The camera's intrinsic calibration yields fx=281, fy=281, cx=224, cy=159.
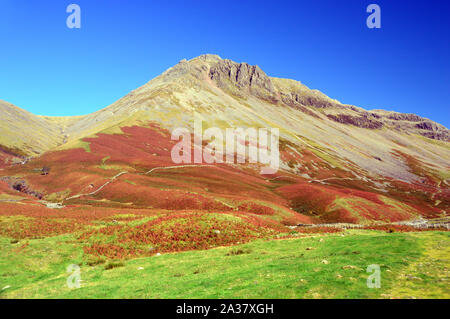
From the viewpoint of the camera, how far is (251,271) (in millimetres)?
18062

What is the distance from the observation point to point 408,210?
7531 centimetres

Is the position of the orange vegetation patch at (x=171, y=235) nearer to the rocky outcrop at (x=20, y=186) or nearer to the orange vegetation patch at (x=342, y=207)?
the orange vegetation patch at (x=342, y=207)

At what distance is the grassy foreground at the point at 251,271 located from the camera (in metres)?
13.3

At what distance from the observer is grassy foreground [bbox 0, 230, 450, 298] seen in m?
13.3

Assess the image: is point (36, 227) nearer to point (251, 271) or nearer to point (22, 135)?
point (251, 271)

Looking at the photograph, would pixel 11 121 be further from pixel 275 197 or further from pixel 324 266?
pixel 324 266

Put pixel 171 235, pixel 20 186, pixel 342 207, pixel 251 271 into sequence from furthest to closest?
pixel 20 186, pixel 342 207, pixel 171 235, pixel 251 271

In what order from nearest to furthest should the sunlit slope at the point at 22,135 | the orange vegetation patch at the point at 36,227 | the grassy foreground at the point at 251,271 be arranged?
1. the grassy foreground at the point at 251,271
2. the orange vegetation patch at the point at 36,227
3. the sunlit slope at the point at 22,135

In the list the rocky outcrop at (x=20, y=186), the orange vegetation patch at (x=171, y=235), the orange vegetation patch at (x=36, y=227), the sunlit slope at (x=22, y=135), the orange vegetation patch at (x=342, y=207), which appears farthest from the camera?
the sunlit slope at (x=22, y=135)

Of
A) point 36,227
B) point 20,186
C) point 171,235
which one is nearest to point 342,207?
point 171,235

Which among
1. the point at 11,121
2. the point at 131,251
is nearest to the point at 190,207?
the point at 131,251

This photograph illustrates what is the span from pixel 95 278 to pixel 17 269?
7471mm

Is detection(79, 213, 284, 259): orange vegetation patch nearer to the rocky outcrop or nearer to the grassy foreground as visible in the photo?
the grassy foreground

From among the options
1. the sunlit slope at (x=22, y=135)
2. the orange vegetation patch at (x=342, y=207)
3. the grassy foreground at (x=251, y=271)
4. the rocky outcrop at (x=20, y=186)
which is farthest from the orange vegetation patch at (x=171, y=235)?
the sunlit slope at (x=22, y=135)
